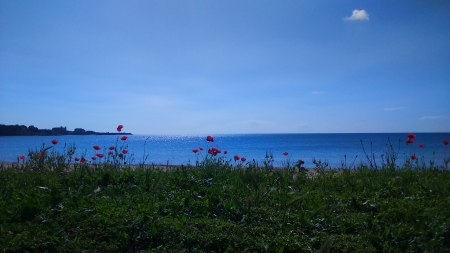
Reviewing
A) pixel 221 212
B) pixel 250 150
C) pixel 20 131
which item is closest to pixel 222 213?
pixel 221 212

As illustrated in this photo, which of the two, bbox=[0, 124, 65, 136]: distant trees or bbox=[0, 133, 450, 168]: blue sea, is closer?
bbox=[0, 133, 450, 168]: blue sea

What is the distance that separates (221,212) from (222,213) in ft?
0.12

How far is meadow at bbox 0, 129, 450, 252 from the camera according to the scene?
3.53 m

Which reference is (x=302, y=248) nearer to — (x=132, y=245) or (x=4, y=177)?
(x=132, y=245)

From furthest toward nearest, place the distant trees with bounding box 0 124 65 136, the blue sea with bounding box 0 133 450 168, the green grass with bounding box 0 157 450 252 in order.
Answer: the distant trees with bounding box 0 124 65 136, the blue sea with bounding box 0 133 450 168, the green grass with bounding box 0 157 450 252

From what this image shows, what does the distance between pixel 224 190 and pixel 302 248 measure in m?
2.14

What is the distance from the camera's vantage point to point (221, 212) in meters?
4.48

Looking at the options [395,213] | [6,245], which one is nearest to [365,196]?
[395,213]

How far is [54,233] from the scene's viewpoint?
12.3 ft

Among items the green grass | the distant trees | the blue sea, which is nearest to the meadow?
the green grass

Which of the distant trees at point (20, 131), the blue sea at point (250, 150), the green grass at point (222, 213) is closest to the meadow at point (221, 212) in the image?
the green grass at point (222, 213)

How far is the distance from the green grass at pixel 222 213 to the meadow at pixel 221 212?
0.04ft

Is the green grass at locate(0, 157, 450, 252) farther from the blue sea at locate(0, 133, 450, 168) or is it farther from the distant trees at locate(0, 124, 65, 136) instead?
the distant trees at locate(0, 124, 65, 136)

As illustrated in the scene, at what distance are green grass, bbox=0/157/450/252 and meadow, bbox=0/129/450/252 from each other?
0.01 m
